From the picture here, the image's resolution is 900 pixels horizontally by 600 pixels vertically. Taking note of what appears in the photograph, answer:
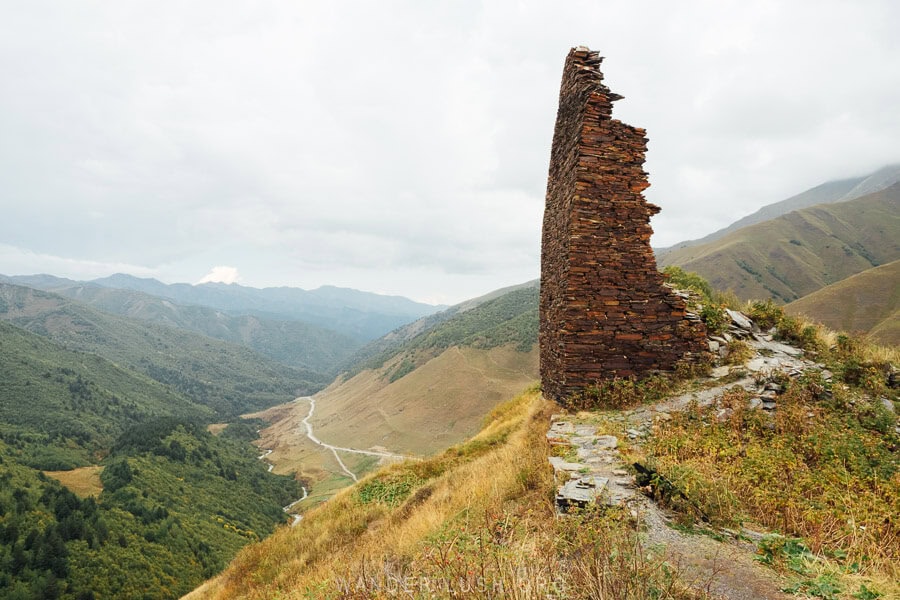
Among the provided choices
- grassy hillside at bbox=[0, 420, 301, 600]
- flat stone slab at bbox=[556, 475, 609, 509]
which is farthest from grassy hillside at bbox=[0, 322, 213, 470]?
flat stone slab at bbox=[556, 475, 609, 509]

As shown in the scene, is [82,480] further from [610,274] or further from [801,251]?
[801,251]

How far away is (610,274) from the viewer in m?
8.52

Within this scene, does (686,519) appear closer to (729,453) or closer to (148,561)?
(729,453)

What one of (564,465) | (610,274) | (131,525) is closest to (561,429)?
(564,465)

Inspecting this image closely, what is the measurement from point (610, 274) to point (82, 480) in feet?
322

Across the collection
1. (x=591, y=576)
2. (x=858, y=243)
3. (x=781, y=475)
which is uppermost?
(x=858, y=243)

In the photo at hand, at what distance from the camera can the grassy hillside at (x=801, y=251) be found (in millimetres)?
114312

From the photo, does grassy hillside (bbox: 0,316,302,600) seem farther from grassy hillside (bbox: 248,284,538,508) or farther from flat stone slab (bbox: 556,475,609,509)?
flat stone slab (bbox: 556,475,609,509)

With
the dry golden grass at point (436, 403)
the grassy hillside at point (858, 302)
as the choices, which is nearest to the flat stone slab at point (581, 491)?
the dry golden grass at point (436, 403)

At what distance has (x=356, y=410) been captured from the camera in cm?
11600

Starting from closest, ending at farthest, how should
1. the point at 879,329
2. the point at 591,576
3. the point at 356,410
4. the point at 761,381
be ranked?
the point at 591,576
the point at 761,381
the point at 879,329
the point at 356,410

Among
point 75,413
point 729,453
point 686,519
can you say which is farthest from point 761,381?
point 75,413

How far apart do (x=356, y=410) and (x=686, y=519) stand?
119279 mm

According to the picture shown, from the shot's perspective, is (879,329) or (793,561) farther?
(879,329)
